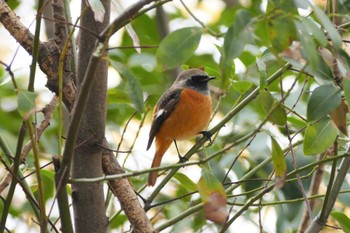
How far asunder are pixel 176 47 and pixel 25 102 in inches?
14.1

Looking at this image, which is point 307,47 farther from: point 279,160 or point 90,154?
point 90,154

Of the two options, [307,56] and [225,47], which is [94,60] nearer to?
[225,47]

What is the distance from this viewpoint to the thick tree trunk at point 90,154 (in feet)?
6.97

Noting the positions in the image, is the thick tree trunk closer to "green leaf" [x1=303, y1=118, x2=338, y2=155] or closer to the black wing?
"green leaf" [x1=303, y1=118, x2=338, y2=155]

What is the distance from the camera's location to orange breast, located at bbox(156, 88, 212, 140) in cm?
385

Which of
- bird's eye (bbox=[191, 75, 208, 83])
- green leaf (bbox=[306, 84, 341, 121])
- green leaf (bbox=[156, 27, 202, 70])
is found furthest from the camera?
bird's eye (bbox=[191, 75, 208, 83])

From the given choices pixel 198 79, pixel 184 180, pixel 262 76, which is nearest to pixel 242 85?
pixel 184 180

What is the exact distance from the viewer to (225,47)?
149cm

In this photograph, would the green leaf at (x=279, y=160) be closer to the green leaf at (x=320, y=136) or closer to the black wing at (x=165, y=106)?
the green leaf at (x=320, y=136)

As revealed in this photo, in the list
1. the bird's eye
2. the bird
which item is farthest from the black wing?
the bird's eye

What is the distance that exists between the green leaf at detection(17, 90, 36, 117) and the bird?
2.20m

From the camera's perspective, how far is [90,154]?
215 cm

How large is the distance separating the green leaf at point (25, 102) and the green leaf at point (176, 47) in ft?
1.00

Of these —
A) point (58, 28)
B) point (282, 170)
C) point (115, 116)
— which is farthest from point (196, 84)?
point (282, 170)
